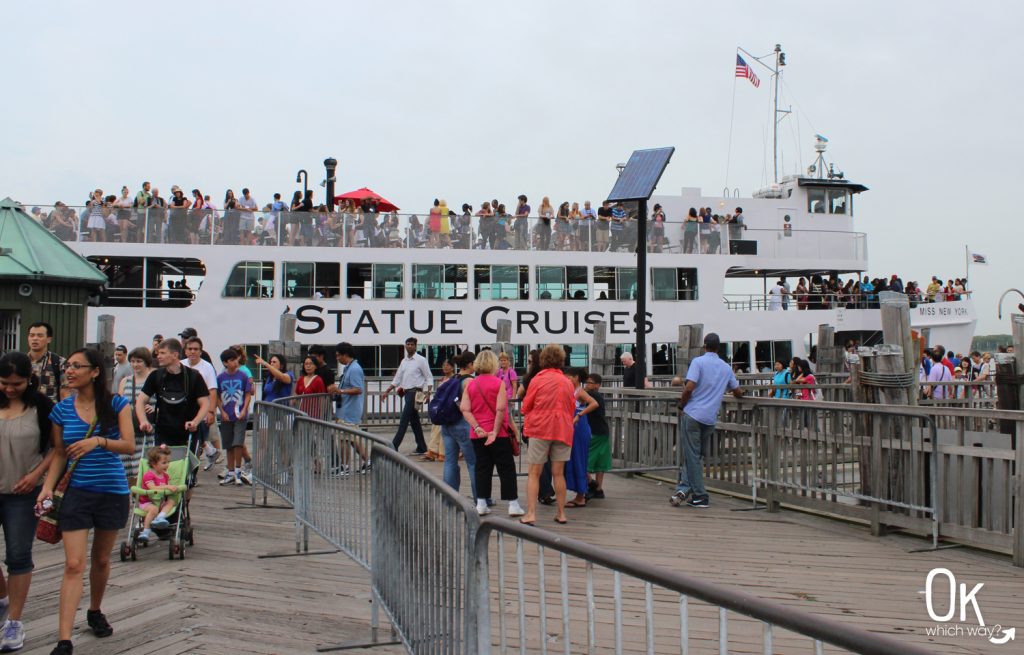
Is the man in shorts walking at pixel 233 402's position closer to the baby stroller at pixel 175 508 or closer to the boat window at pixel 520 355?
the baby stroller at pixel 175 508

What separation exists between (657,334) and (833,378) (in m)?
5.26

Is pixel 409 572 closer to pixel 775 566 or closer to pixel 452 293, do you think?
pixel 775 566

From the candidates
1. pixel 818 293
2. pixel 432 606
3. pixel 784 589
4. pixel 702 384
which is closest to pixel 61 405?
pixel 432 606

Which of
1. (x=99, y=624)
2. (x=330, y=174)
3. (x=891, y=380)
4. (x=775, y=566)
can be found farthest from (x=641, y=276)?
(x=330, y=174)

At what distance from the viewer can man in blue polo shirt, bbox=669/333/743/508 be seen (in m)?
9.29

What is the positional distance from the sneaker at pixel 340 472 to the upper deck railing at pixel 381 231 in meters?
17.9

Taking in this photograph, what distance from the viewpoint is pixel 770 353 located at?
26703mm

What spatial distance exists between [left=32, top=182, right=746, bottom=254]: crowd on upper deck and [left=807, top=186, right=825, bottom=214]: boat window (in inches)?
172

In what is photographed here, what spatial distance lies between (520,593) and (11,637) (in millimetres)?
3561

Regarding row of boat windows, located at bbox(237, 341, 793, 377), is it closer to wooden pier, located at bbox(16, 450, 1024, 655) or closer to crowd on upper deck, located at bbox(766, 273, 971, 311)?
crowd on upper deck, located at bbox(766, 273, 971, 311)

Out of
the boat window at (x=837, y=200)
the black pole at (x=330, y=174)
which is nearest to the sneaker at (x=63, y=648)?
the black pole at (x=330, y=174)

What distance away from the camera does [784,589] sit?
20.0ft

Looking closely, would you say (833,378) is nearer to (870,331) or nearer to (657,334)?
(657,334)

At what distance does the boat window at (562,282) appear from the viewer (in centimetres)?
2473
